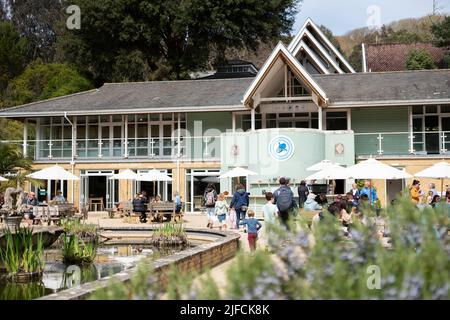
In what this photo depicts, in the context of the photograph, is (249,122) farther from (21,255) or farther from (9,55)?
(9,55)

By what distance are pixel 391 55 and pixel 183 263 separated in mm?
52395

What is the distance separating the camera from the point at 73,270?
12.2 meters

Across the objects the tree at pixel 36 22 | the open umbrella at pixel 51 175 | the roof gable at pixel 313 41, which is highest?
the tree at pixel 36 22

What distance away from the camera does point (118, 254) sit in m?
15.1

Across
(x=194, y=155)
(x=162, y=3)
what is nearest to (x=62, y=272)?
(x=194, y=155)

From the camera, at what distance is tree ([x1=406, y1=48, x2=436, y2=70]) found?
50.8 meters

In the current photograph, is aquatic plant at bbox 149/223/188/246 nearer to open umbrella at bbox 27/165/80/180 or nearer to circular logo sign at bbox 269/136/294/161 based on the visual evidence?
open umbrella at bbox 27/165/80/180

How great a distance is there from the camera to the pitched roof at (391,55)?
56.7 metres

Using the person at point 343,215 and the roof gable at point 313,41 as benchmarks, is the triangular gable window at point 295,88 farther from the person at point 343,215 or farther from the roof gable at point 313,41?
the person at point 343,215

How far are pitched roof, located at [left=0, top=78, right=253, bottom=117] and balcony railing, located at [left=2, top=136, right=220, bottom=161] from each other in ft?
5.26

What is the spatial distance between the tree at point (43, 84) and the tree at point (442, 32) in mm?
29271

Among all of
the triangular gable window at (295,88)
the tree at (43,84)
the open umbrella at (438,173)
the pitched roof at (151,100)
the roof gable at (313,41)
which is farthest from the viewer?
the tree at (43,84)

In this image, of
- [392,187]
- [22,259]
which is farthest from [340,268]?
[392,187]

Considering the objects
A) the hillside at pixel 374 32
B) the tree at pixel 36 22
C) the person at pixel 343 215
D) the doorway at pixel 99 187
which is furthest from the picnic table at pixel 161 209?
the hillside at pixel 374 32
